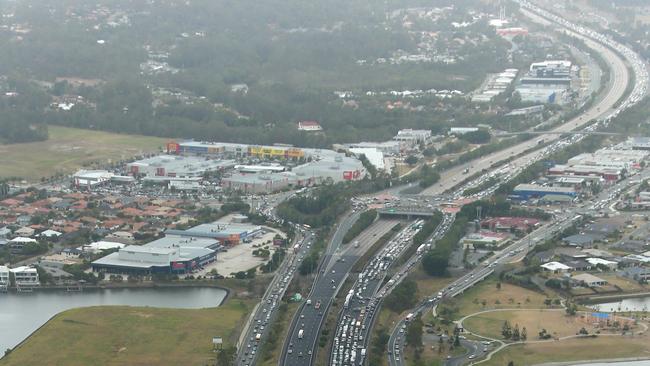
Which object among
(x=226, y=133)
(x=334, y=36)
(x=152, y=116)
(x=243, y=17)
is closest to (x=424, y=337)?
(x=226, y=133)

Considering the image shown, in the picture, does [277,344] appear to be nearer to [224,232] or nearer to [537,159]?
[224,232]

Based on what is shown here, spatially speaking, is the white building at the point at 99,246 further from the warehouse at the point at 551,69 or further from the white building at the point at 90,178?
the warehouse at the point at 551,69

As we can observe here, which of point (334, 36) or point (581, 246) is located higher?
point (334, 36)

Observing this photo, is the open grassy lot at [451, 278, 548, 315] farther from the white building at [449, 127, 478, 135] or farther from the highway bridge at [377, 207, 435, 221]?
the white building at [449, 127, 478, 135]

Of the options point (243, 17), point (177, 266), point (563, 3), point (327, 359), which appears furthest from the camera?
point (563, 3)

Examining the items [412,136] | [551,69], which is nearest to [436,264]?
[412,136]

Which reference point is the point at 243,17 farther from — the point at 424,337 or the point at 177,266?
the point at 424,337
